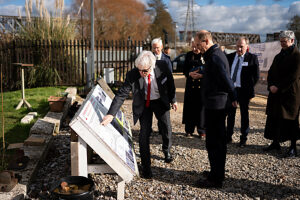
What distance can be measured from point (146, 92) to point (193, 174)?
4.72 feet

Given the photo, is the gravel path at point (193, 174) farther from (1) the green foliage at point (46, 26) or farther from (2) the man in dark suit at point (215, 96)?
(1) the green foliage at point (46, 26)

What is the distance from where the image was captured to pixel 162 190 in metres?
3.57

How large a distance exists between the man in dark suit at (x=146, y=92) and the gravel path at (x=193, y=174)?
0.44 m

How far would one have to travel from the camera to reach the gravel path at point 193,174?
3.50 m

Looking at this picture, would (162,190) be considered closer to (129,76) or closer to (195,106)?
(129,76)

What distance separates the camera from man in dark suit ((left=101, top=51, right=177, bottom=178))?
3670mm

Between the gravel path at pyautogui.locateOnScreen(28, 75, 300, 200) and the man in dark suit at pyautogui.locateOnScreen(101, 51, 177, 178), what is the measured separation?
44 cm

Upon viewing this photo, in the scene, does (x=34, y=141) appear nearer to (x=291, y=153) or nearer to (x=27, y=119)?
(x=27, y=119)

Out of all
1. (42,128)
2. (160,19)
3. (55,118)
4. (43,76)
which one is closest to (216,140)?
(42,128)

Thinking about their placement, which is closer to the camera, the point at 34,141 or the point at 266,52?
the point at 34,141

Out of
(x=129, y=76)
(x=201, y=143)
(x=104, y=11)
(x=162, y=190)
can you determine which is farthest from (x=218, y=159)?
(x=104, y=11)

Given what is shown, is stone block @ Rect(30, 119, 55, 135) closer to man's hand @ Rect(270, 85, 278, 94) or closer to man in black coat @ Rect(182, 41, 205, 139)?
man in black coat @ Rect(182, 41, 205, 139)

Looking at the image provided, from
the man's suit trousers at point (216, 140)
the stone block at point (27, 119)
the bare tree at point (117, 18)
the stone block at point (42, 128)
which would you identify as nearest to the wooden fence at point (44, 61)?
the stone block at point (27, 119)

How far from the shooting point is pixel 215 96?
3.52 meters
